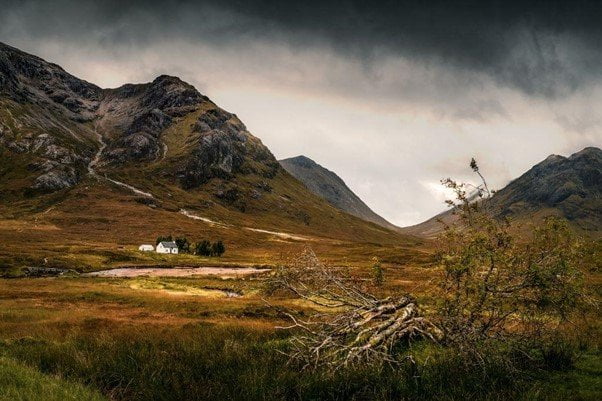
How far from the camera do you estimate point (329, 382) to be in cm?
1305

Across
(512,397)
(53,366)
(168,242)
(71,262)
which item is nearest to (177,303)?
(53,366)

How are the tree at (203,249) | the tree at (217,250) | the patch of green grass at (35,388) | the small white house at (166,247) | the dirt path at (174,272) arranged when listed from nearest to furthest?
1. the patch of green grass at (35,388)
2. the dirt path at (174,272)
3. the small white house at (166,247)
4. the tree at (217,250)
5. the tree at (203,249)

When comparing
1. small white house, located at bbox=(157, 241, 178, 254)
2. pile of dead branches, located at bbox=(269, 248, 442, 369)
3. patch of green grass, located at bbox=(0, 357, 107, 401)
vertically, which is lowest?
small white house, located at bbox=(157, 241, 178, 254)

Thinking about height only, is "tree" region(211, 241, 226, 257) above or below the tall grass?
below

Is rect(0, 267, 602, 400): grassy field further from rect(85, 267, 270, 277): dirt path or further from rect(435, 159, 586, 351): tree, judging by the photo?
rect(85, 267, 270, 277): dirt path

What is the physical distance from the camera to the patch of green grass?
33.7ft

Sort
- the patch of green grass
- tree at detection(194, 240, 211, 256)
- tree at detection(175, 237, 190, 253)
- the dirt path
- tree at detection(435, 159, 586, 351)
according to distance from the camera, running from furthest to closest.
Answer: tree at detection(175, 237, 190, 253) → tree at detection(194, 240, 211, 256) → the dirt path → tree at detection(435, 159, 586, 351) → the patch of green grass

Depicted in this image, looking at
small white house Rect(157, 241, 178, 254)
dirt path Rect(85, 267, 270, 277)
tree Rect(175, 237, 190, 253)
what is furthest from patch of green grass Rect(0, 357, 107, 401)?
tree Rect(175, 237, 190, 253)

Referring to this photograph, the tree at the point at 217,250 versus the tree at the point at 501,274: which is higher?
the tree at the point at 501,274

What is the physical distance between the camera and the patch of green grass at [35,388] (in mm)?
10266

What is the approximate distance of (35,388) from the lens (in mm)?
11109

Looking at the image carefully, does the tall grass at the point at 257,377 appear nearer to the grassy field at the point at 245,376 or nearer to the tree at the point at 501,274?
the grassy field at the point at 245,376

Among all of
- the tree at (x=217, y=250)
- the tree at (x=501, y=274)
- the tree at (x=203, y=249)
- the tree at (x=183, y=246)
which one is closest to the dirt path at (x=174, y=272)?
the tree at (x=217, y=250)

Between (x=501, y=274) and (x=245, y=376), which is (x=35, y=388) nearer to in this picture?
(x=245, y=376)
